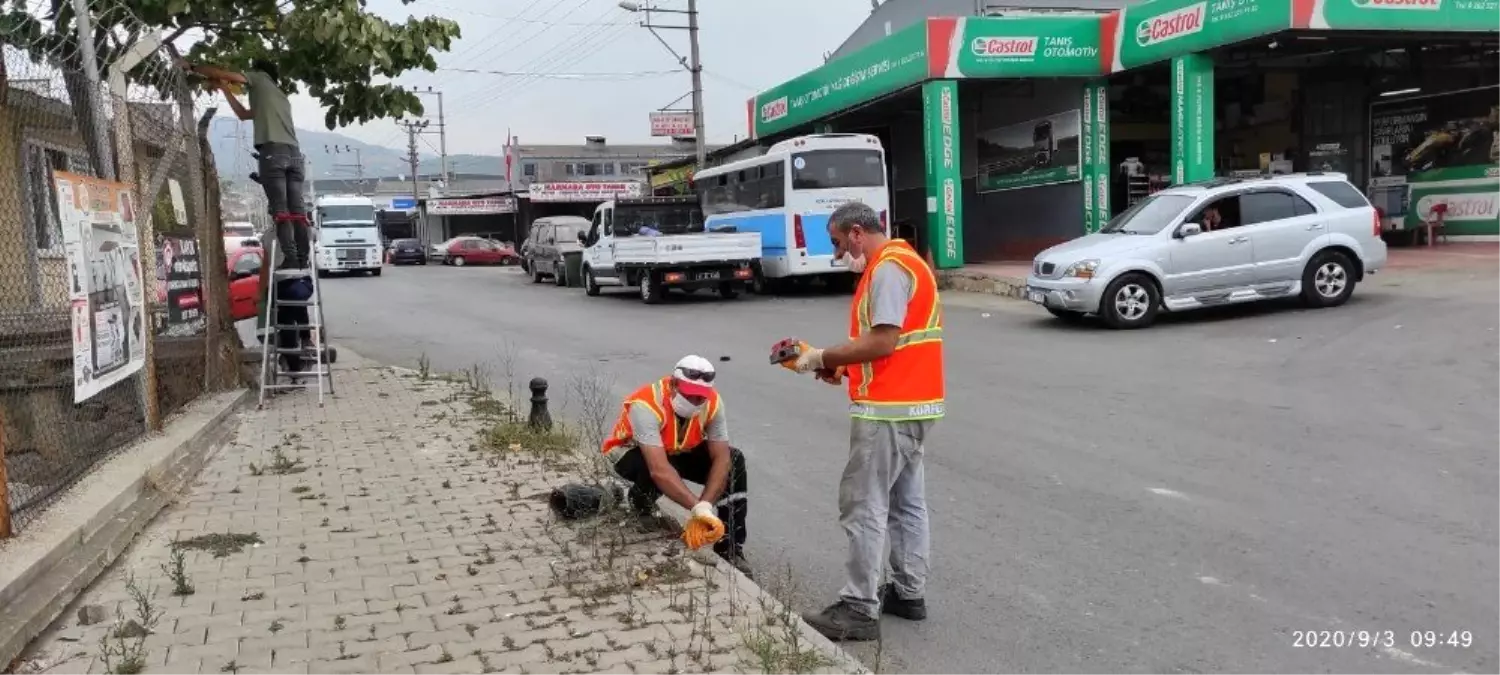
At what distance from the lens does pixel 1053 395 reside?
30.9 ft

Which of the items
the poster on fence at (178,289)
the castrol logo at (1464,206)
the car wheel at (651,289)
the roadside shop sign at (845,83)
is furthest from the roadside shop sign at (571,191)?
the poster on fence at (178,289)

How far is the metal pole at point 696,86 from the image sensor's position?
31737 millimetres

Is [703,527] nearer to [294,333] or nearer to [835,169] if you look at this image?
[294,333]

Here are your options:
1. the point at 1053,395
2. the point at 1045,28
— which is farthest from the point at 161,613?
the point at 1045,28

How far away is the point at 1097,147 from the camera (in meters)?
21.5

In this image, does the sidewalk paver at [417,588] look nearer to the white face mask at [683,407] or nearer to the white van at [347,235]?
the white face mask at [683,407]

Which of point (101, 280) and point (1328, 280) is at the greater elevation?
point (101, 280)

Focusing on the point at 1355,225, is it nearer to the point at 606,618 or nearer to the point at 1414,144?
the point at 1414,144

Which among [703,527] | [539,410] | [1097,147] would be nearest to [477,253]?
[1097,147]

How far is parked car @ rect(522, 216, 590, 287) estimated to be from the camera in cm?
2772

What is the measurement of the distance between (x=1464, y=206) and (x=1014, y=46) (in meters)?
9.07

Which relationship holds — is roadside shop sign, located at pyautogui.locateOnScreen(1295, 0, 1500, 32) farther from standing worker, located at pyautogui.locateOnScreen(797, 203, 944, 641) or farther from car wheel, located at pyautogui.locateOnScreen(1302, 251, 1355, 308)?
standing worker, located at pyautogui.locateOnScreen(797, 203, 944, 641)

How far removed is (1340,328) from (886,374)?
984cm

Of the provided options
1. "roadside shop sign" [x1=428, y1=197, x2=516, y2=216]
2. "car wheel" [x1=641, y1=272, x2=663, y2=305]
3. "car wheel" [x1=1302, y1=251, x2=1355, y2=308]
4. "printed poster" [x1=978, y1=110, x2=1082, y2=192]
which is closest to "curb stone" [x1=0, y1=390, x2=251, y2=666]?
"car wheel" [x1=1302, y1=251, x2=1355, y2=308]
